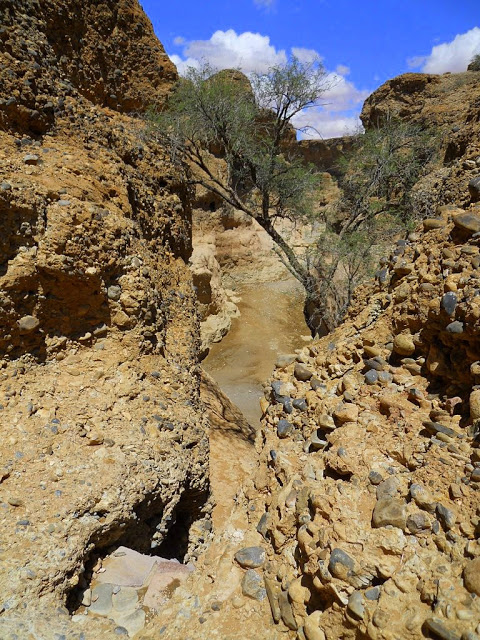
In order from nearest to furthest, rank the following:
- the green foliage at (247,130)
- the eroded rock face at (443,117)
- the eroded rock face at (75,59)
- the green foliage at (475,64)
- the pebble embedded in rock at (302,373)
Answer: the pebble embedded in rock at (302,373) < the eroded rock face at (75,59) < the eroded rock face at (443,117) < the green foliage at (247,130) < the green foliage at (475,64)

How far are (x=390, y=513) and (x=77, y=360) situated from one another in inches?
91.7

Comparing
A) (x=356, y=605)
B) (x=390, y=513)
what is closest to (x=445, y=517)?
(x=390, y=513)

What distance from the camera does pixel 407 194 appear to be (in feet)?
30.2

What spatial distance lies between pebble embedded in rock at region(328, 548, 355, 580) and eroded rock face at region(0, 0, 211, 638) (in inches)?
48.8

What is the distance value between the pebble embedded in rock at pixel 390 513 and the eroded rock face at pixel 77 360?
1465 millimetres

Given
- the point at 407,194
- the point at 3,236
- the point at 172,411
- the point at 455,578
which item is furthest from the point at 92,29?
the point at 407,194

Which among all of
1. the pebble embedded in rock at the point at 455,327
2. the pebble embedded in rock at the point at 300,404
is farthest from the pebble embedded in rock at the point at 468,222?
the pebble embedded in rock at the point at 300,404

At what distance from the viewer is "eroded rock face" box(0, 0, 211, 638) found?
2.29 meters

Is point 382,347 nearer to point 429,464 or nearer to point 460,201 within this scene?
point 429,464

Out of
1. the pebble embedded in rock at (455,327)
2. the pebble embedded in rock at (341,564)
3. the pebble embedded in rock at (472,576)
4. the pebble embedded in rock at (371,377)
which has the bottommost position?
the pebble embedded in rock at (341,564)

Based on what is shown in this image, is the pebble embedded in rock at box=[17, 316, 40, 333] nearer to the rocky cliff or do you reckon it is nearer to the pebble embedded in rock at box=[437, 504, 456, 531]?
the rocky cliff

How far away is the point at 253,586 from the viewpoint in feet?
6.35

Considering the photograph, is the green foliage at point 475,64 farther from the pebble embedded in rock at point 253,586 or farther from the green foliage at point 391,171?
the pebble embedded in rock at point 253,586

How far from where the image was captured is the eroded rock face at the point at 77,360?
90.2 inches
